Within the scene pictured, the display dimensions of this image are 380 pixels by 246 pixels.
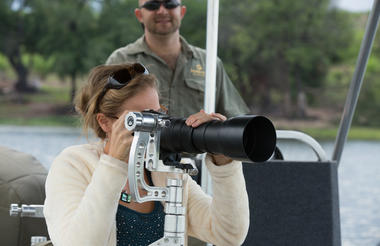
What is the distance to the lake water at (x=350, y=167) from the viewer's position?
21.4ft

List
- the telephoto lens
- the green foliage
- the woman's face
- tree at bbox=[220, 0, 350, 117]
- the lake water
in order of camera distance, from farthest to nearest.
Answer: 1. tree at bbox=[220, 0, 350, 117]
2. the green foliage
3. the lake water
4. the woman's face
5. the telephoto lens

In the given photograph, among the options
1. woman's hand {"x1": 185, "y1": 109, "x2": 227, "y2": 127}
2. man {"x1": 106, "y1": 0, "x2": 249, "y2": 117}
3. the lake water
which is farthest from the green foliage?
woman's hand {"x1": 185, "y1": 109, "x2": 227, "y2": 127}

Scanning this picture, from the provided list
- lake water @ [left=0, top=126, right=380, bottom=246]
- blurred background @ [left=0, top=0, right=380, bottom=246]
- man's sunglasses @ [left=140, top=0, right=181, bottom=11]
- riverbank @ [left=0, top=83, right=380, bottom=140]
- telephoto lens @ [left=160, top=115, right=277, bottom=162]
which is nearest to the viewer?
telephoto lens @ [left=160, top=115, right=277, bottom=162]

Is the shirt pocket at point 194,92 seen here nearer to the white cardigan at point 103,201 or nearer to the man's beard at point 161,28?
the man's beard at point 161,28

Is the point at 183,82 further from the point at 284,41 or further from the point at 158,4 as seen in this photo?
the point at 284,41

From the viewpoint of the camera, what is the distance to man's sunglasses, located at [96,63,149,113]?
1070 mm

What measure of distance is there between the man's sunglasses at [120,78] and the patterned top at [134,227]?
23 centimetres

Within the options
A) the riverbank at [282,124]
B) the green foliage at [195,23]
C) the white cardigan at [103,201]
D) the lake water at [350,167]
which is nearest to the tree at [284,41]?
the riverbank at [282,124]

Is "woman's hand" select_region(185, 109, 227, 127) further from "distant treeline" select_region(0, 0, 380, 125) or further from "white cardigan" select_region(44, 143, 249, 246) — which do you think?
"distant treeline" select_region(0, 0, 380, 125)

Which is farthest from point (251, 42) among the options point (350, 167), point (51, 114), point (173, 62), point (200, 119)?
point (200, 119)

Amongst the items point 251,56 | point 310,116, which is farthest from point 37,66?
point 310,116

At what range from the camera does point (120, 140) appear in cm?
92

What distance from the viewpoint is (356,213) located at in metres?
7.97

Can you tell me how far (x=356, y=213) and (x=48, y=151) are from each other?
21.0ft
